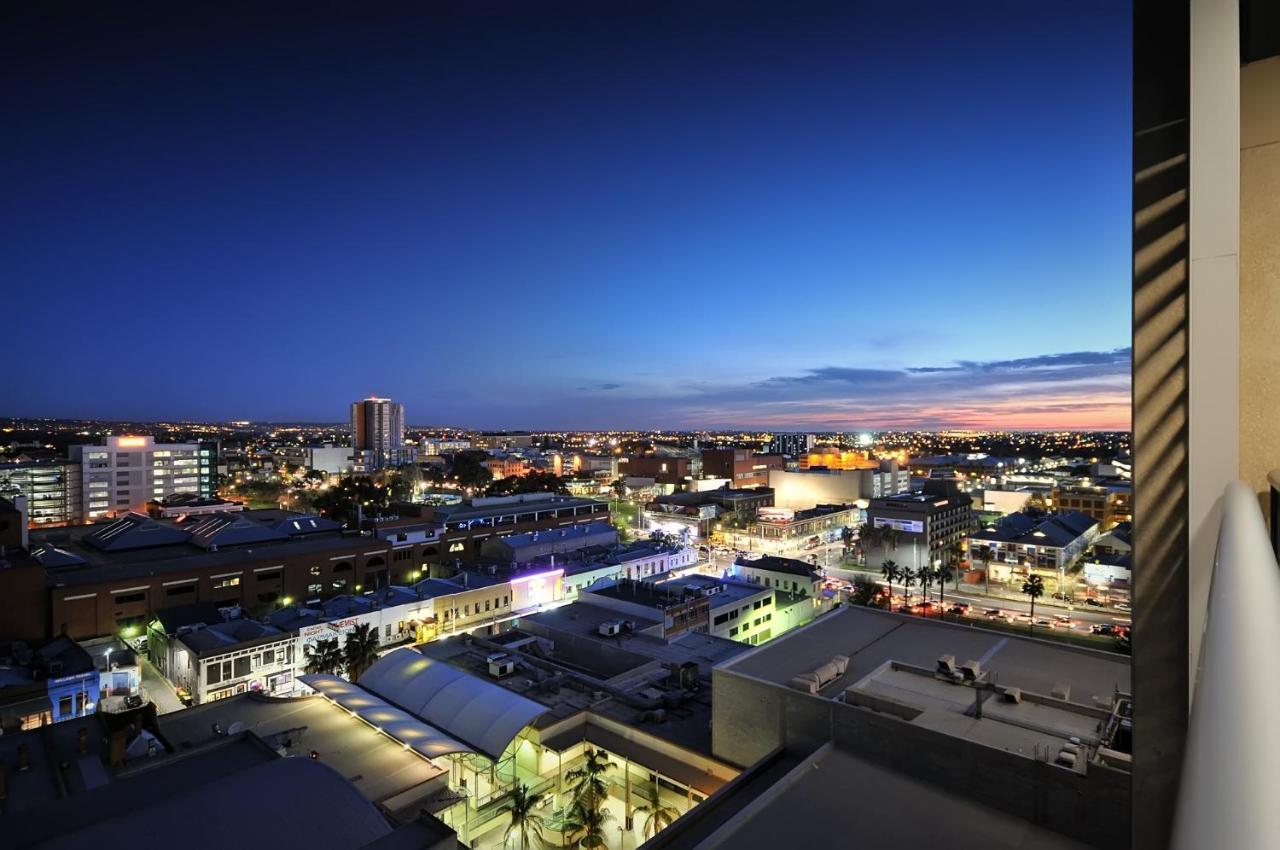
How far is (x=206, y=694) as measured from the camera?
60.9 ft

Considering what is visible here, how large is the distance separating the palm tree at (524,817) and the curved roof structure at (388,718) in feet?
4.49

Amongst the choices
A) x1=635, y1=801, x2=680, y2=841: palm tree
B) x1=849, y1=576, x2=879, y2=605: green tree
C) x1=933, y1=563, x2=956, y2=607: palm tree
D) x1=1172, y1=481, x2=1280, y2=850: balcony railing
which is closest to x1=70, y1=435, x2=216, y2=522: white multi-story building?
x1=849, y1=576, x2=879, y2=605: green tree

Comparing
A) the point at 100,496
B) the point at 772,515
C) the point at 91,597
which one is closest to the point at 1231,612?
the point at 91,597

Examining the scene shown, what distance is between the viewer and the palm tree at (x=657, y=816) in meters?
11.8

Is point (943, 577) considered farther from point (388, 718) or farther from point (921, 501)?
point (388, 718)

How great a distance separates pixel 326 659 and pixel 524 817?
33.3ft

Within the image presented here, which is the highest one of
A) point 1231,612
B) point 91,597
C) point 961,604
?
point 1231,612

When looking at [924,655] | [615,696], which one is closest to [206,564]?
[615,696]

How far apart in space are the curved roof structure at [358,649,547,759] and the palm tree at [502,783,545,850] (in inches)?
38.9

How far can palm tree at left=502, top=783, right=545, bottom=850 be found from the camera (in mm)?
10930

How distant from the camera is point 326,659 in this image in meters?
18.5

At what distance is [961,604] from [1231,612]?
1335 inches

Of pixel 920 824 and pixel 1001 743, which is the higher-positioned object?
pixel 1001 743

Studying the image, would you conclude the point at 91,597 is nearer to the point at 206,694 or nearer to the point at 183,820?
the point at 206,694
